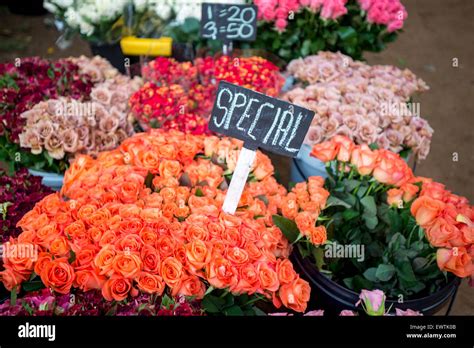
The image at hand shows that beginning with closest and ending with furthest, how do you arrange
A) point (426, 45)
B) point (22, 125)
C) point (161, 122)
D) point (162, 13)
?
point (22, 125) < point (161, 122) < point (162, 13) < point (426, 45)

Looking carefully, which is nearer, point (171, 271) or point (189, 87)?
point (171, 271)

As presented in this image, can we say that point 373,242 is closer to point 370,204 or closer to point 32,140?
point 370,204

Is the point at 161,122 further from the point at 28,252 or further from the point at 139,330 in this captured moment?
the point at 139,330

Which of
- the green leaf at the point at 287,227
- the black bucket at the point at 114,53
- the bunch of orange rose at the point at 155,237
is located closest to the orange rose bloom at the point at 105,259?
the bunch of orange rose at the point at 155,237

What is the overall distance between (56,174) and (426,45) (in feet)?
13.0

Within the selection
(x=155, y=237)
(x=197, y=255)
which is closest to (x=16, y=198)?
(x=155, y=237)

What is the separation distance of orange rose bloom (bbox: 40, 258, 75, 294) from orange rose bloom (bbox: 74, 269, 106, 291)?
2 cm

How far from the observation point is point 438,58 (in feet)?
14.2

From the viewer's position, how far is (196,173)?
58.4 inches

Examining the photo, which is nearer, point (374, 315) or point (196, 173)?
point (374, 315)

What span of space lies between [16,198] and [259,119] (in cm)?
82

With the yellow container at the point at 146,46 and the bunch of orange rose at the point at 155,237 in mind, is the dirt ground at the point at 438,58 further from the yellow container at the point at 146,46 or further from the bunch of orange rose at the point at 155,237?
the bunch of orange rose at the point at 155,237

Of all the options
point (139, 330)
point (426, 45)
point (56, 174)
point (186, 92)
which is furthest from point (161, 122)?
point (426, 45)

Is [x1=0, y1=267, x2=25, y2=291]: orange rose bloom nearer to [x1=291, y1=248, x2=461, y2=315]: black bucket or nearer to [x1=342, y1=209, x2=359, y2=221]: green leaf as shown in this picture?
[x1=291, y1=248, x2=461, y2=315]: black bucket
